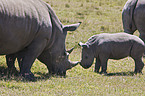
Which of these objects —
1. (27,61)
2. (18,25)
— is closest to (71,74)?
(27,61)

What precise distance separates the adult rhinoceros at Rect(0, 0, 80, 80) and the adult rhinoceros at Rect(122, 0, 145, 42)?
3.26m

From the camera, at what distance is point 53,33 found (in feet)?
25.3

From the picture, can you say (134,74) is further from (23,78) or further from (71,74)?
(23,78)

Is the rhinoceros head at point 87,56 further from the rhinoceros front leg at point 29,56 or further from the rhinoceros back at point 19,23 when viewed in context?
the rhinoceros front leg at point 29,56

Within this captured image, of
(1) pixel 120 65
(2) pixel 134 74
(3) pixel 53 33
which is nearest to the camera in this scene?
(3) pixel 53 33

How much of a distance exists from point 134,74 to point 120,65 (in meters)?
1.44

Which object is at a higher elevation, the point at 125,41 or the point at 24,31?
the point at 24,31

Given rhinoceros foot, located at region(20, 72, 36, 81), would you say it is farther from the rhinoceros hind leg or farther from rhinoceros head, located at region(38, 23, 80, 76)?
the rhinoceros hind leg

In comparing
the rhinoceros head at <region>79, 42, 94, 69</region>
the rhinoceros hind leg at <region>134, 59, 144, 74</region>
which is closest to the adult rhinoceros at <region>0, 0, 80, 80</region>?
the rhinoceros head at <region>79, 42, 94, 69</region>

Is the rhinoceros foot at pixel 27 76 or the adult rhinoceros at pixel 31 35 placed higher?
the adult rhinoceros at pixel 31 35

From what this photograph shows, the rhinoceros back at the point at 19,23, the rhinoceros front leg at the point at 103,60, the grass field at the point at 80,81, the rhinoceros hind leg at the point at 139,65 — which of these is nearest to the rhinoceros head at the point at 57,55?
the grass field at the point at 80,81

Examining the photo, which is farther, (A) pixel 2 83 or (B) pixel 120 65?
(B) pixel 120 65

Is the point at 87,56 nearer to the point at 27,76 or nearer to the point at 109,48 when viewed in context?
the point at 109,48

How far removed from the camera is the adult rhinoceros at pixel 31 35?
6531 mm
